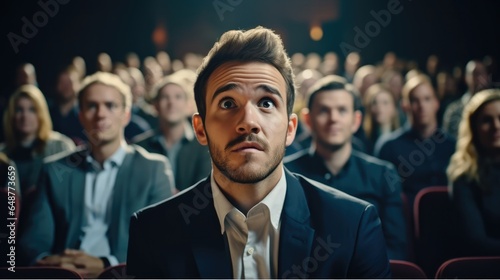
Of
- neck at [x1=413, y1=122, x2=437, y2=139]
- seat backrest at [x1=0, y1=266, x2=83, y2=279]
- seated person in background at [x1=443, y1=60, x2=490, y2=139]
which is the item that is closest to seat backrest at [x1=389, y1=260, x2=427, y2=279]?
→ seat backrest at [x1=0, y1=266, x2=83, y2=279]

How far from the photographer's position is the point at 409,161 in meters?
3.22

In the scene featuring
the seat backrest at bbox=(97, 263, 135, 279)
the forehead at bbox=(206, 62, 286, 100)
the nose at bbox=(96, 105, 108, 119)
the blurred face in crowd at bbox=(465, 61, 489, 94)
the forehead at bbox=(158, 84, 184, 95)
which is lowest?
the seat backrest at bbox=(97, 263, 135, 279)

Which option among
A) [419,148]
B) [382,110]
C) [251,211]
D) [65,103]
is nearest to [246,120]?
[251,211]

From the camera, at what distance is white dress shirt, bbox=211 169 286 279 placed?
1404 millimetres

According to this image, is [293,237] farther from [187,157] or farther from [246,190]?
[187,157]

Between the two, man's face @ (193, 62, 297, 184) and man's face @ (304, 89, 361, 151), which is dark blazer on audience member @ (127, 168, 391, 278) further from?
man's face @ (304, 89, 361, 151)

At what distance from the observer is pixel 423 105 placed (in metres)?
3.57

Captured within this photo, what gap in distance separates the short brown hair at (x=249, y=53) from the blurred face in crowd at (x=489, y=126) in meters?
1.41

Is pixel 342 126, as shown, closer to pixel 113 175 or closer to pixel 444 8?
pixel 444 8

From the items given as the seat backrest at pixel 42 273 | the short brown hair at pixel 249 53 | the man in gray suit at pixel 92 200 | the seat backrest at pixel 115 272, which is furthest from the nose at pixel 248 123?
the man in gray suit at pixel 92 200

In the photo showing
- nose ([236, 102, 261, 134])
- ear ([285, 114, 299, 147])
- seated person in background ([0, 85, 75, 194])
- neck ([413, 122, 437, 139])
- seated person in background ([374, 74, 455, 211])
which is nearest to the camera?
nose ([236, 102, 261, 134])

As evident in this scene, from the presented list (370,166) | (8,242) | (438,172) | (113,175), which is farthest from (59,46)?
(438,172)

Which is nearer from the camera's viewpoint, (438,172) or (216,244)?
(216,244)

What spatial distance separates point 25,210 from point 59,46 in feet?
4.69
